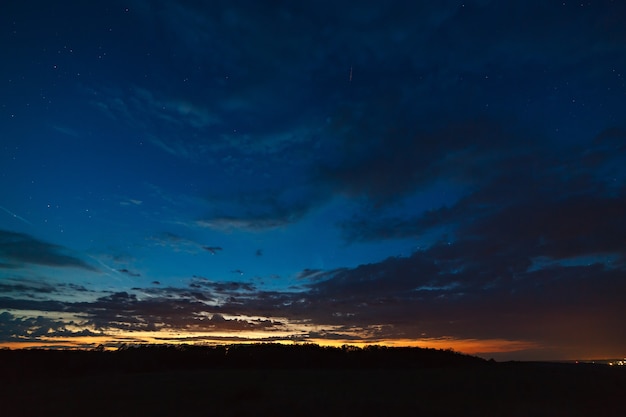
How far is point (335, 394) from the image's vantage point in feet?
86.5

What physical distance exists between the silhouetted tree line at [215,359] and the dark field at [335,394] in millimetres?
6191

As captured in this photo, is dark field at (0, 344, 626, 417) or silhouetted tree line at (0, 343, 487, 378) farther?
silhouetted tree line at (0, 343, 487, 378)

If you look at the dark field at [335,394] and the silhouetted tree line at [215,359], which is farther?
the silhouetted tree line at [215,359]

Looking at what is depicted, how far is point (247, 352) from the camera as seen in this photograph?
168 feet

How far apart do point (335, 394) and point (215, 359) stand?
26161 mm

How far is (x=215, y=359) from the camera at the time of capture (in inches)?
1919

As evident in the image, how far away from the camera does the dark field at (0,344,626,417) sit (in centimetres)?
2264

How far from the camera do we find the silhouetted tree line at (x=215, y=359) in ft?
142

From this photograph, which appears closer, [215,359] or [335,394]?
[335,394]

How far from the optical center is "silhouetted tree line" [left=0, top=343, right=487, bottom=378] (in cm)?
4334

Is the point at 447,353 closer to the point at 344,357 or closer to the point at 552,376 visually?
the point at 344,357

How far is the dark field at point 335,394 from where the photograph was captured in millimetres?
22641

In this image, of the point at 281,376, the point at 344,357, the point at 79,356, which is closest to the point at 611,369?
the point at 344,357

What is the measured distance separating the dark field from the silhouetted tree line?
6.19 meters
